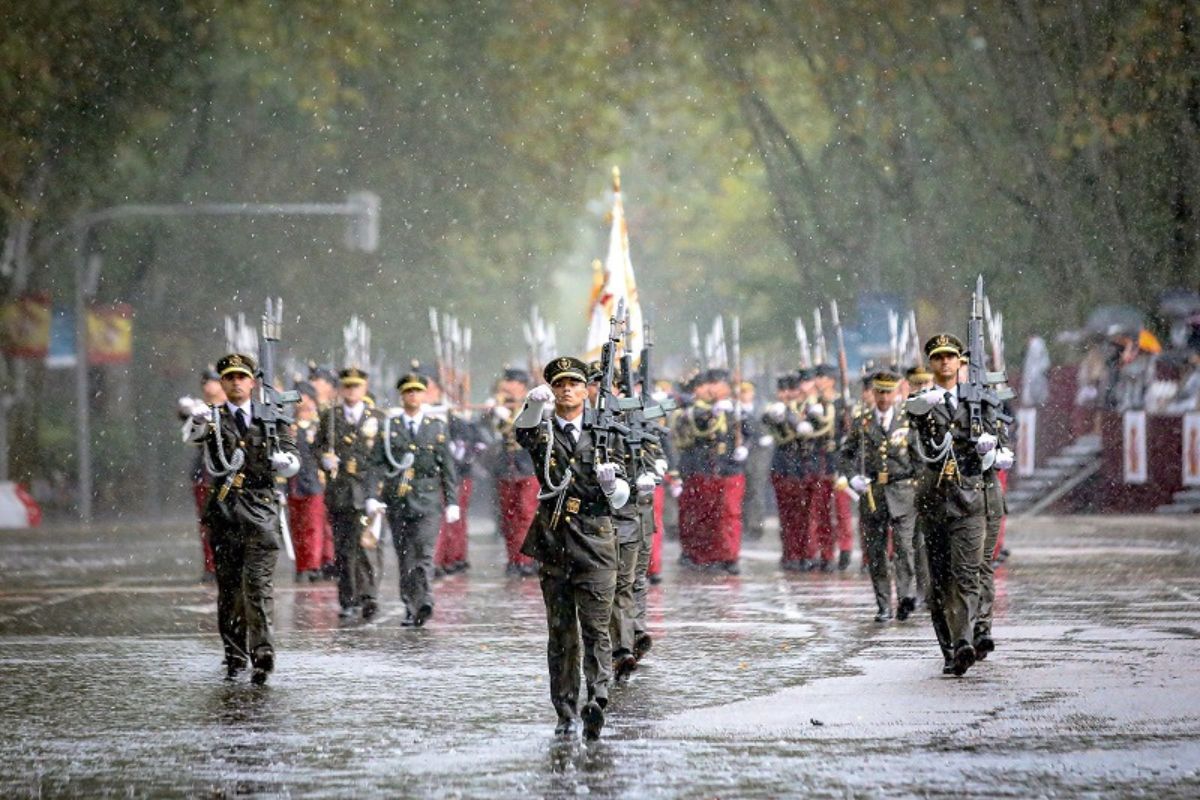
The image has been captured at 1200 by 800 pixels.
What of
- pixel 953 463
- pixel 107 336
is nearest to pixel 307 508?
pixel 953 463

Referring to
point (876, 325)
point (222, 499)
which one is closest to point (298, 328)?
point (876, 325)

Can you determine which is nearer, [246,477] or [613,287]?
[246,477]

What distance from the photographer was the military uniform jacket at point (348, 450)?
60.7ft

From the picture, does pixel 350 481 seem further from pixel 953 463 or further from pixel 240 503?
pixel 953 463

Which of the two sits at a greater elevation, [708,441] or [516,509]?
[708,441]

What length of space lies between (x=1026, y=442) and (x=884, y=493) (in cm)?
1844

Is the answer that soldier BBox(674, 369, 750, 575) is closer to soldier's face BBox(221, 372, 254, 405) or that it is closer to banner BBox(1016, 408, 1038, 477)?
soldier's face BBox(221, 372, 254, 405)

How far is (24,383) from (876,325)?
16.6 m

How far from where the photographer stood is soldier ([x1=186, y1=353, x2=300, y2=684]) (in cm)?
1403

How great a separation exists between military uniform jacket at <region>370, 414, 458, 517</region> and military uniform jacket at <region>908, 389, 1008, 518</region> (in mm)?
4631

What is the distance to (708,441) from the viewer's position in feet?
78.5

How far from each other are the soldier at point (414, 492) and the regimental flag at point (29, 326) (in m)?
21.7

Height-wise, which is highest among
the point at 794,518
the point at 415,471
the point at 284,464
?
the point at 284,464

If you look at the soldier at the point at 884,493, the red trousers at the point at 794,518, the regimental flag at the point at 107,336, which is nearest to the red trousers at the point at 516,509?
the red trousers at the point at 794,518
